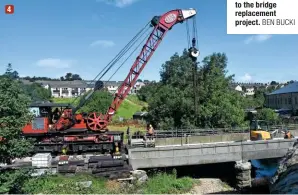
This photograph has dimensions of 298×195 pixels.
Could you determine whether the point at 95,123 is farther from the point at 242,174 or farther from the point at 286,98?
the point at 286,98

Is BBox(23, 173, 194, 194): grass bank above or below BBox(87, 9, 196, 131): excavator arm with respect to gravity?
below

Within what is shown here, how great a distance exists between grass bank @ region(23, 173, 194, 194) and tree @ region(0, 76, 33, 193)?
92 cm

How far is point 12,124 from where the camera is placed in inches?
410

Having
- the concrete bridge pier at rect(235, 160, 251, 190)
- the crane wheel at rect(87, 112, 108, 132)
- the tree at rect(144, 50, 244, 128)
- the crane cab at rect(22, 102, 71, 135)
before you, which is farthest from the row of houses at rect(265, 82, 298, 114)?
the crane cab at rect(22, 102, 71, 135)

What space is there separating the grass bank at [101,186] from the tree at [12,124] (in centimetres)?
92

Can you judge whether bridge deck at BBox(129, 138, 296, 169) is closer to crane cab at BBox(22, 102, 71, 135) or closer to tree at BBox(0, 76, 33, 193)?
crane cab at BBox(22, 102, 71, 135)

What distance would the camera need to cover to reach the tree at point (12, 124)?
1019 cm

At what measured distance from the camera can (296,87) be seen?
66438 millimetres

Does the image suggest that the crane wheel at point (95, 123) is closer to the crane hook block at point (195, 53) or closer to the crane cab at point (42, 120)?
the crane cab at point (42, 120)

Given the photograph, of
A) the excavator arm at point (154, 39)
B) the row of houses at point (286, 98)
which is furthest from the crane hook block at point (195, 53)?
the row of houses at point (286, 98)

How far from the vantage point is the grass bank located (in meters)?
13.0

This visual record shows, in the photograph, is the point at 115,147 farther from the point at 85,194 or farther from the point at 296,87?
the point at 296,87

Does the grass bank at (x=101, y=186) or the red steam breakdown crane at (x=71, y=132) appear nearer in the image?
the grass bank at (x=101, y=186)

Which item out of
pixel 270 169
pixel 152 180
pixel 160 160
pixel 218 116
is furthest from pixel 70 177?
pixel 218 116
